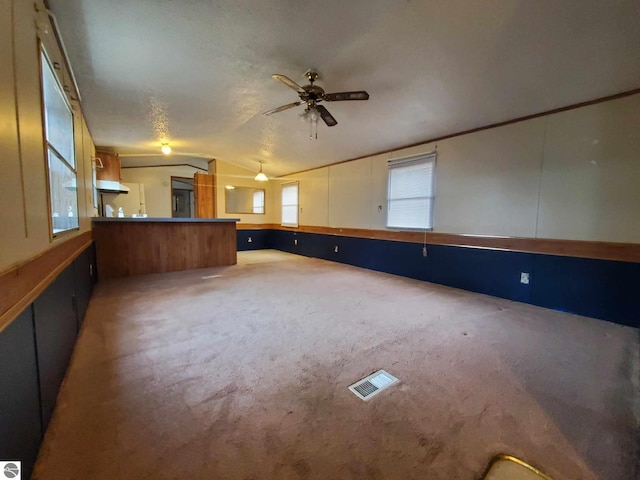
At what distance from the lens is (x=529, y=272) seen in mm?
3492

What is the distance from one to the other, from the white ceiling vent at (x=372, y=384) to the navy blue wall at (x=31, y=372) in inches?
59.5

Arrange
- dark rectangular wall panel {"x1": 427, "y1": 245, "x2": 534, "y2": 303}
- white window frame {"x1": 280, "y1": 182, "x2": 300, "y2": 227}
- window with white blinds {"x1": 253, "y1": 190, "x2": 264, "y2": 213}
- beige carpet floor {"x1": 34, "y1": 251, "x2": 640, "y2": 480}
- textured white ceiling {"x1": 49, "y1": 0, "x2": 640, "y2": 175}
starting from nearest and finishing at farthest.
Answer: beige carpet floor {"x1": 34, "y1": 251, "x2": 640, "y2": 480} < textured white ceiling {"x1": 49, "y1": 0, "x2": 640, "y2": 175} < dark rectangular wall panel {"x1": 427, "y1": 245, "x2": 534, "y2": 303} < white window frame {"x1": 280, "y1": 182, "x2": 300, "y2": 227} < window with white blinds {"x1": 253, "y1": 190, "x2": 264, "y2": 213}

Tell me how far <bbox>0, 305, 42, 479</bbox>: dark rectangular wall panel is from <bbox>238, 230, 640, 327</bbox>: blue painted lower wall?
454cm

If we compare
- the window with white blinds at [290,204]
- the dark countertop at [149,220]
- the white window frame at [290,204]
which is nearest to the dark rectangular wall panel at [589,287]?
the dark countertop at [149,220]

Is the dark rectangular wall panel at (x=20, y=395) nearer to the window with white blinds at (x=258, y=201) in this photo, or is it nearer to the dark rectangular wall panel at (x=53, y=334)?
the dark rectangular wall panel at (x=53, y=334)

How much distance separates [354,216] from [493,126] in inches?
119

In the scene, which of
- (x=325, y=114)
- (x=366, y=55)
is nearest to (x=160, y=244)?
(x=325, y=114)

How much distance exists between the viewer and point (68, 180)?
2.54 metres

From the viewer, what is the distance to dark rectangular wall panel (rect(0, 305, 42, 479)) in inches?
37.4

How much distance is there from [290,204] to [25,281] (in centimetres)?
707

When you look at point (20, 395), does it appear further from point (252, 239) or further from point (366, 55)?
point (252, 239)

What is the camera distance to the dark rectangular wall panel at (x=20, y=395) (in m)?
0.95

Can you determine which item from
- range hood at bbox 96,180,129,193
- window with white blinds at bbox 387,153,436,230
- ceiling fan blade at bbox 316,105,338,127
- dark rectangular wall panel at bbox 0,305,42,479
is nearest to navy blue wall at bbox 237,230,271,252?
range hood at bbox 96,180,129,193

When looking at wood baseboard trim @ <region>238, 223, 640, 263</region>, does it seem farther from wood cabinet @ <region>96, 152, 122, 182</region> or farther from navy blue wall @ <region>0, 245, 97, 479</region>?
wood cabinet @ <region>96, 152, 122, 182</region>
